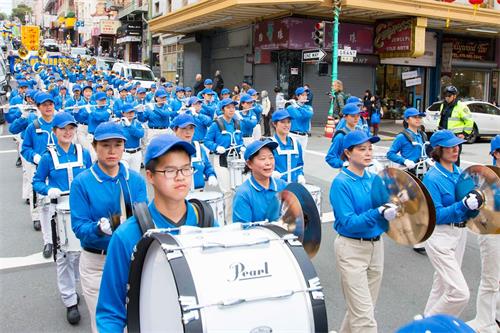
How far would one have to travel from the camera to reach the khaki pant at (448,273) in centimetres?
462

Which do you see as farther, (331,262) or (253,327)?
(331,262)

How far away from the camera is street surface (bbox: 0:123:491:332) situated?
5.35 metres

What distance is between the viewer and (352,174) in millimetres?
4441

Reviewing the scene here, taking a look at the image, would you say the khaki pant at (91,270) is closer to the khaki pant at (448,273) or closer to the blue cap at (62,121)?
the blue cap at (62,121)

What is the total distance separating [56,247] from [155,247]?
3247mm

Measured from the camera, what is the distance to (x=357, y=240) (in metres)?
4.33

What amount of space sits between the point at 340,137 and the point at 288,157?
1662mm

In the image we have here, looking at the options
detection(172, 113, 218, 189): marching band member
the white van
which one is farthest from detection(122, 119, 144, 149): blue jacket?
the white van

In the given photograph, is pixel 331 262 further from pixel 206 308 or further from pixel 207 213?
pixel 206 308

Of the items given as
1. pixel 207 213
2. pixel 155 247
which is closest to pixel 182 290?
pixel 155 247

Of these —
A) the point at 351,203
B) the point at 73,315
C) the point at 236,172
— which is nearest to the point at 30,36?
the point at 236,172

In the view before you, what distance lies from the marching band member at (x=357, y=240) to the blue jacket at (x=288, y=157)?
2635 mm

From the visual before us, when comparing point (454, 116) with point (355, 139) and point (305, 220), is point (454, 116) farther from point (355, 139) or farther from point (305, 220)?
point (305, 220)

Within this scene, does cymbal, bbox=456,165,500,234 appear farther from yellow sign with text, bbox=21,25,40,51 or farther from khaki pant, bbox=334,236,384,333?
yellow sign with text, bbox=21,25,40,51
